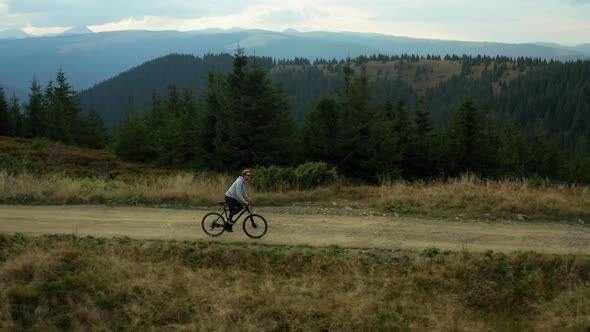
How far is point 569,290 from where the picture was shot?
328 inches

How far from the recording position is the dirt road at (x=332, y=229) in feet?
33.6

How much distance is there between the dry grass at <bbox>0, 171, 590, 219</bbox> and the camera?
1253 cm

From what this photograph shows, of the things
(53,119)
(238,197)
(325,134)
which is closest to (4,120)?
(53,119)

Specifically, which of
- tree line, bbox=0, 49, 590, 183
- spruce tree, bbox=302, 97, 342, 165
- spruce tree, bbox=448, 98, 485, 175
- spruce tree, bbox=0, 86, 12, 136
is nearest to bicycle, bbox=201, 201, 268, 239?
tree line, bbox=0, 49, 590, 183

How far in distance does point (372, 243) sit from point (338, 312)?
9.63 ft

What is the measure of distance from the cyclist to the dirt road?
1.77ft

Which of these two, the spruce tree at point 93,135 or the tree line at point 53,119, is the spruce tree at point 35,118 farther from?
the spruce tree at point 93,135

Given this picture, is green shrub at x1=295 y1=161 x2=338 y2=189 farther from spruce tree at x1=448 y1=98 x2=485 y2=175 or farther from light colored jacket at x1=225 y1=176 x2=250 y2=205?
spruce tree at x1=448 y1=98 x2=485 y2=175

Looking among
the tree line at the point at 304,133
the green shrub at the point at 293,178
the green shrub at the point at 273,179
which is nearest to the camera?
the green shrub at the point at 273,179

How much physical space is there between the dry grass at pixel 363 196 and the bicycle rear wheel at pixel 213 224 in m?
2.73

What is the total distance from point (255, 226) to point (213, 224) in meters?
1.04

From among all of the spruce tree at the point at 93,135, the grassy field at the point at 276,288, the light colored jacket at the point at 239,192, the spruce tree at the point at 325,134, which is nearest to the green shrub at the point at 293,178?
the light colored jacket at the point at 239,192

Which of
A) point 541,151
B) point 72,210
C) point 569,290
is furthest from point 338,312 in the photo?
point 541,151

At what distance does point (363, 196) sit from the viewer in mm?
14266
